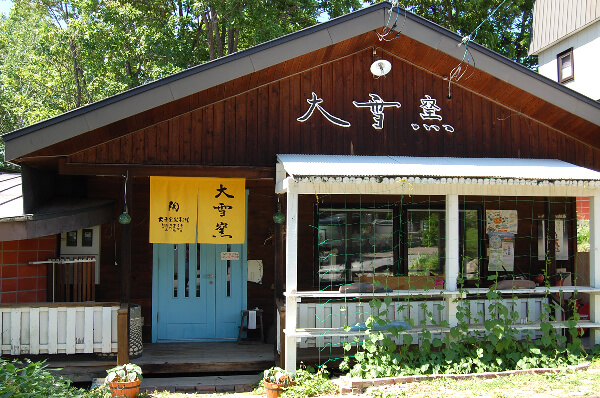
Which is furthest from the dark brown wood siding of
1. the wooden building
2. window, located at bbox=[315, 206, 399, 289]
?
window, located at bbox=[315, 206, 399, 289]

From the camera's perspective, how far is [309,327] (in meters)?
8.00

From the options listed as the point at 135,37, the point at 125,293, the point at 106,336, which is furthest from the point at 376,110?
the point at 135,37

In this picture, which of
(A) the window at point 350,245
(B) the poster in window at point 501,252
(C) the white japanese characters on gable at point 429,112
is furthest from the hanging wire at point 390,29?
(B) the poster in window at point 501,252

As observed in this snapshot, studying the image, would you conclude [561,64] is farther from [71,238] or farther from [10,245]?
[10,245]

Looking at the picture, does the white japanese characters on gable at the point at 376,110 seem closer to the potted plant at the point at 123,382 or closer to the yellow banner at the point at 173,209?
the yellow banner at the point at 173,209

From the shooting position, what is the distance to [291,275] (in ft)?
22.8

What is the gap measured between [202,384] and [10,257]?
3.37 m

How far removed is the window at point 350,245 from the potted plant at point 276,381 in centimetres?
287

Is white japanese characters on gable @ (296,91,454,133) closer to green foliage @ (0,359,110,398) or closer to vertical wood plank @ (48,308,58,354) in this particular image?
vertical wood plank @ (48,308,58,354)

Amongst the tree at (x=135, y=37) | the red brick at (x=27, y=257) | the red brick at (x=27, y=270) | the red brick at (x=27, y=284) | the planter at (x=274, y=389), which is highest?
the tree at (x=135, y=37)

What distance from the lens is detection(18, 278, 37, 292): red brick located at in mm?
8164

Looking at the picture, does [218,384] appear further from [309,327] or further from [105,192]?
[105,192]

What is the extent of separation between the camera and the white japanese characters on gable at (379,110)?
8312 mm

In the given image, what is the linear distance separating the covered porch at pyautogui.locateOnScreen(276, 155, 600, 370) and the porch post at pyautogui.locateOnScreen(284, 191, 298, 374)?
1cm
